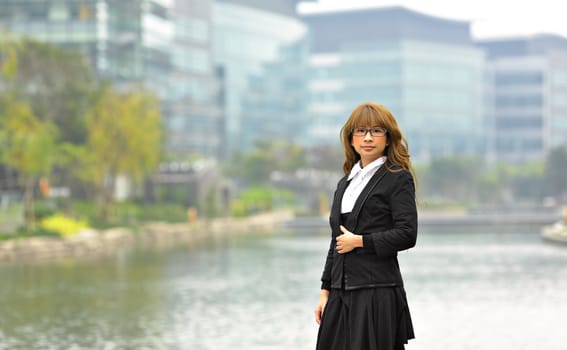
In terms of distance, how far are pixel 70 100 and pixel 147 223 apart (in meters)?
7.38

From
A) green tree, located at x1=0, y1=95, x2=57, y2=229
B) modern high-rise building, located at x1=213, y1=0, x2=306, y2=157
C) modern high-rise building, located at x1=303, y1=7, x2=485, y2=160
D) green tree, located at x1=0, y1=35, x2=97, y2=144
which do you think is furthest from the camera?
modern high-rise building, located at x1=303, y1=7, x2=485, y2=160

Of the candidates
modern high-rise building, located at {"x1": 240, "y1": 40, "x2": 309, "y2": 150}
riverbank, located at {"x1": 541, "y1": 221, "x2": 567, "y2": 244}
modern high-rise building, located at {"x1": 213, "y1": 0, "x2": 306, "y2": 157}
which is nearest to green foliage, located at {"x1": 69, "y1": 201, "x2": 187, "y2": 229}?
riverbank, located at {"x1": 541, "y1": 221, "x2": 567, "y2": 244}

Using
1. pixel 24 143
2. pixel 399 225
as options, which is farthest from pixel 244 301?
pixel 24 143

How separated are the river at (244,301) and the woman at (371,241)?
7368 millimetres

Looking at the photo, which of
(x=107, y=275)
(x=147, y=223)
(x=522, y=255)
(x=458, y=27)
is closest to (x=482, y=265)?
(x=522, y=255)

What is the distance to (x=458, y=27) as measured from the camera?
164 m

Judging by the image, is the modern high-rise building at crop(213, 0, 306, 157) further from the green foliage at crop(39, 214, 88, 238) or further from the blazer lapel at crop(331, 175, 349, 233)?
the blazer lapel at crop(331, 175, 349, 233)

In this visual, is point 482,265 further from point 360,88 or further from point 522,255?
point 360,88

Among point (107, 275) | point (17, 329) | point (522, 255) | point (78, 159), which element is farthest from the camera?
point (78, 159)

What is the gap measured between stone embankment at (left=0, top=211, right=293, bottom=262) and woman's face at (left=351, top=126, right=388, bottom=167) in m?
28.6

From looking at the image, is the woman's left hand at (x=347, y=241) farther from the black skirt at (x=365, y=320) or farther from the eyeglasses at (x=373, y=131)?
the eyeglasses at (x=373, y=131)

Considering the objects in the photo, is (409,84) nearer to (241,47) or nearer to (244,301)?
(241,47)

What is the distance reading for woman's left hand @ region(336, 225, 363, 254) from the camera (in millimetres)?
5734

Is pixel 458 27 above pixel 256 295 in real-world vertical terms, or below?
above
